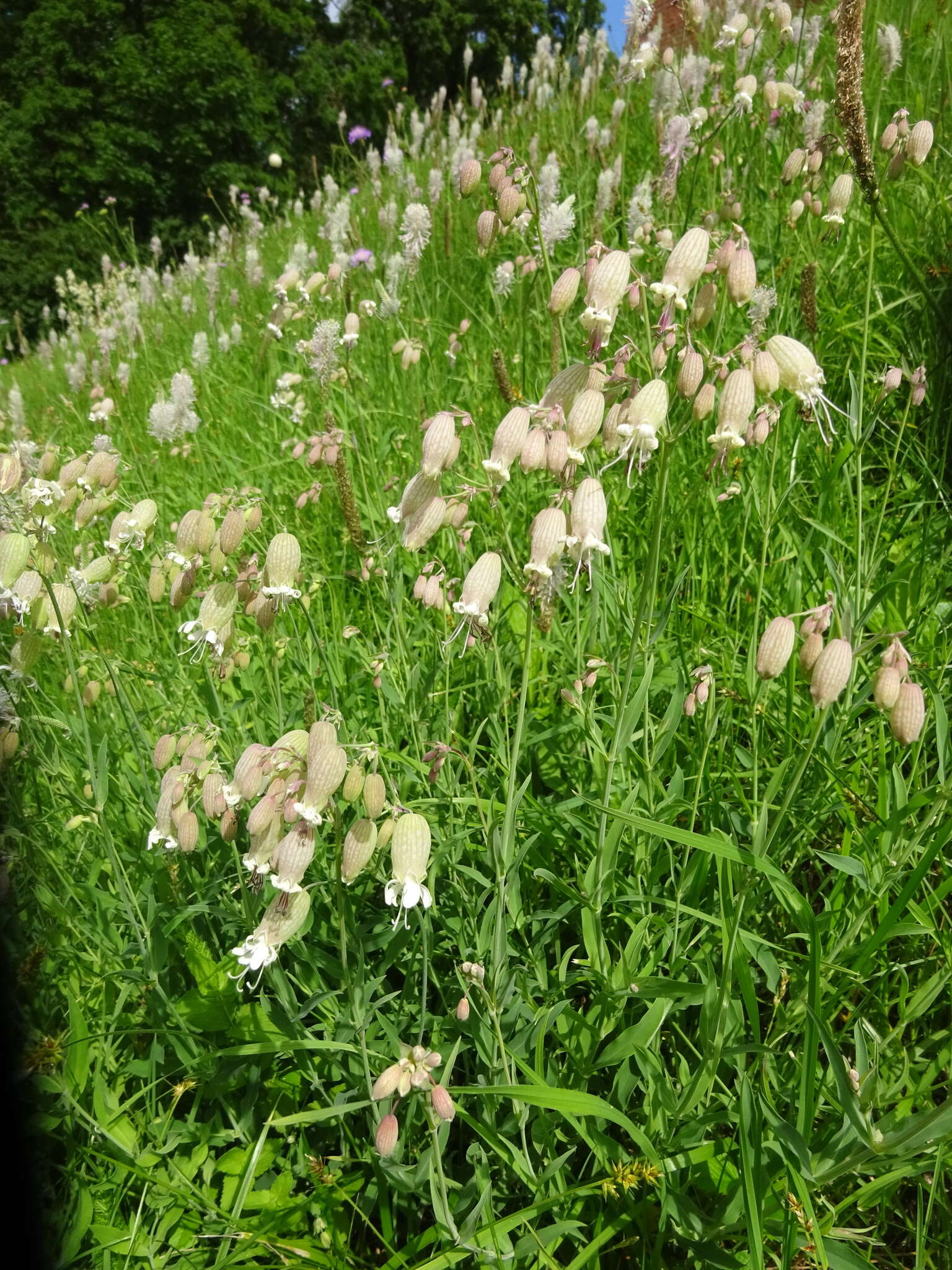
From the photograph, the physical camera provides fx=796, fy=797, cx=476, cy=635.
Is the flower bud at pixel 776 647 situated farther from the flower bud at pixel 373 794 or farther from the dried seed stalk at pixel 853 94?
the dried seed stalk at pixel 853 94

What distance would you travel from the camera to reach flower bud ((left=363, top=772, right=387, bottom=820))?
→ 1.16 metres

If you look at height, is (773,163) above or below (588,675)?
above

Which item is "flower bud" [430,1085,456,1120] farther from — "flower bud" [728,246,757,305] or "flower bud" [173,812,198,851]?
"flower bud" [728,246,757,305]

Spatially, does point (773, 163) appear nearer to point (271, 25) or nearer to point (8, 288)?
point (8, 288)

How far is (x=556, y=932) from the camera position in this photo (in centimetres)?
173

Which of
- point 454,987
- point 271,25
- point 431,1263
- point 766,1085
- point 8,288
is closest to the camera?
point 431,1263

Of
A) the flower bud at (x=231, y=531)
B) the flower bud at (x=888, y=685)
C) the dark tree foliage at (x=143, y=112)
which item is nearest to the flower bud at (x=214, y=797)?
the flower bud at (x=231, y=531)

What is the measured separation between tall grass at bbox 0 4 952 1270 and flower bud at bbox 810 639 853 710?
0.20ft

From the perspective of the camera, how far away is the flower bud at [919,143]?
1901mm

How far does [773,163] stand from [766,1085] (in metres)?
4.13

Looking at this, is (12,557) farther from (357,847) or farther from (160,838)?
(357,847)

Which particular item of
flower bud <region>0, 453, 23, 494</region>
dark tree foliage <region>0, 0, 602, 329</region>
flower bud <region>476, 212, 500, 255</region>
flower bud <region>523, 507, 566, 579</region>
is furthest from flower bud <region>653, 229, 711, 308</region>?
dark tree foliage <region>0, 0, 602, 329</region>

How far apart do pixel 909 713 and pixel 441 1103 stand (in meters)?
0.84

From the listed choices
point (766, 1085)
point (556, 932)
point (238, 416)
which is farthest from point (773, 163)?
point (766, 1085)
